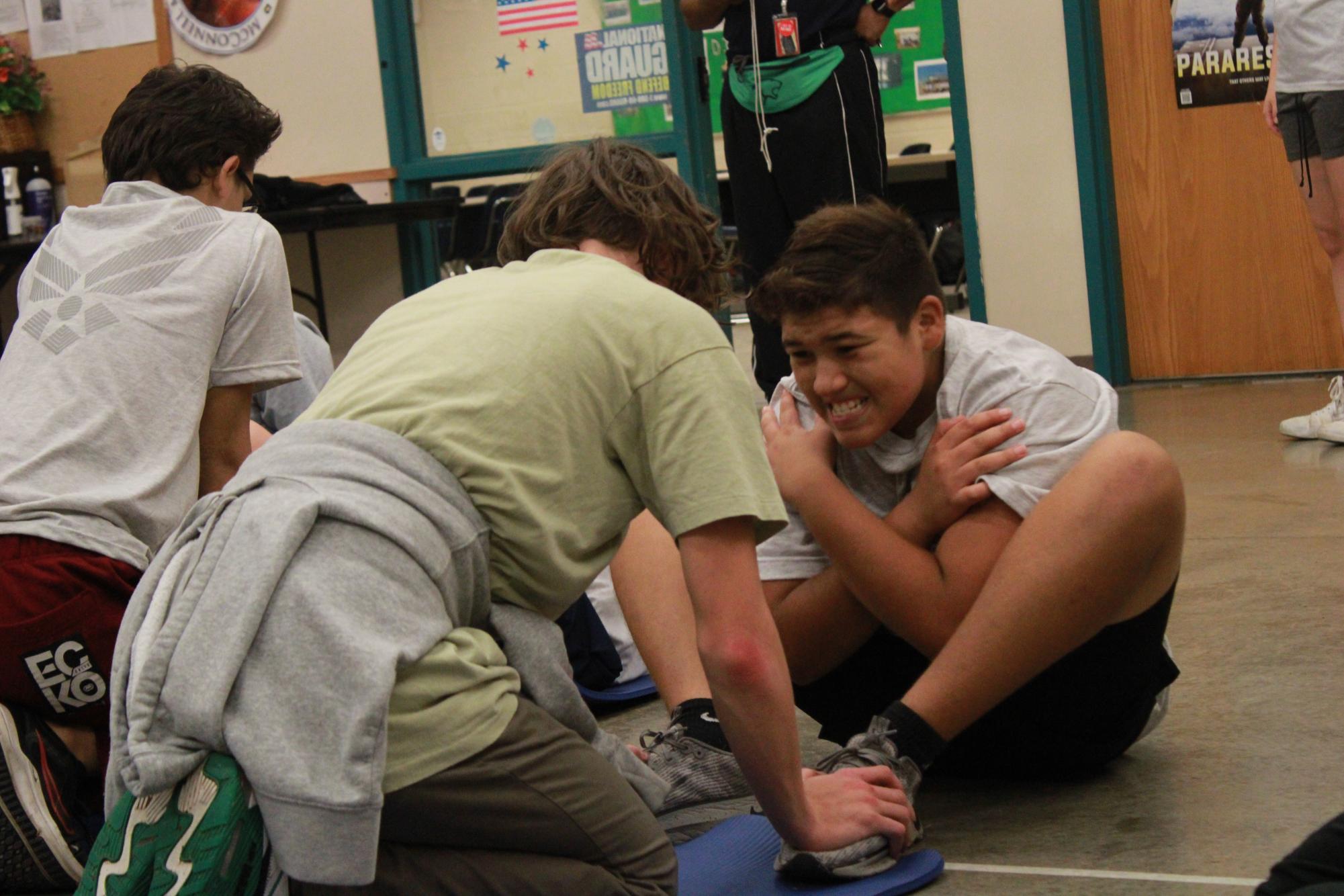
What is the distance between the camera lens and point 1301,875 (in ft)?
3.51

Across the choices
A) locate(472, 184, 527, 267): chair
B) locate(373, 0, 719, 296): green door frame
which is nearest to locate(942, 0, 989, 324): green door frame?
locate(373, 0, 719, 296): green door frame

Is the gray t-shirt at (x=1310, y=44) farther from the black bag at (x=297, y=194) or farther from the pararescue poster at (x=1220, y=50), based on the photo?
the black bag at (x=297, y=194)

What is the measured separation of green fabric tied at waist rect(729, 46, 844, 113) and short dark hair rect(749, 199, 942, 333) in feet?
7.62

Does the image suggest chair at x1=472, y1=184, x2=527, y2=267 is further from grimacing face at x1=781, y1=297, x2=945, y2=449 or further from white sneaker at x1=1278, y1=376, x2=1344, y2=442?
grimacing face at x1=781, y1=297, x2=945, y2=449

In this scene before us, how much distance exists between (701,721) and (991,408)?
20.2 inches

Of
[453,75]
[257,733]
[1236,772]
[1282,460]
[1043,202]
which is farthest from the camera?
[453,75]

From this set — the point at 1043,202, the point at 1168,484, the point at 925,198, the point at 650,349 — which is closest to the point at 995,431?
the point at 1168,484

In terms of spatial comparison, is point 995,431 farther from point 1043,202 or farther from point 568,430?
point 1043,202

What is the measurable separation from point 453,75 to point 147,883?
520 centimetres

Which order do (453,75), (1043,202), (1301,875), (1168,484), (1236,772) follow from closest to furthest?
(1301,875) < (1168,484) < (1236,772) < (1043,202) < (453,75)

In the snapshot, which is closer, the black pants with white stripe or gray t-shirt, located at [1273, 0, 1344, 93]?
gray t-shirt, located at [1273, 0, 1344, 93]

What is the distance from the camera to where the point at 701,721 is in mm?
1807

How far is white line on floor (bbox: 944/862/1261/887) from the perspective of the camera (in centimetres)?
139

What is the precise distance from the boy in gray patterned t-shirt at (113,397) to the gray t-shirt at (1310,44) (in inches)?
98.4
